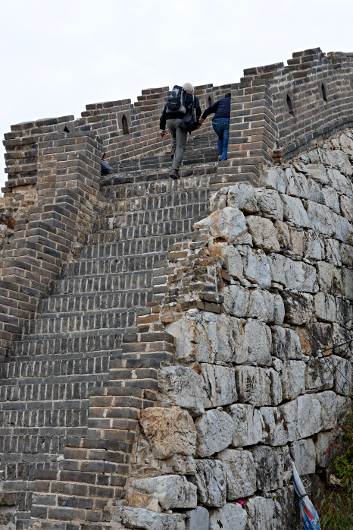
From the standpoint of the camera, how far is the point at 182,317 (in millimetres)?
6504

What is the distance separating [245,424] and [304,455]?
148 centimetres

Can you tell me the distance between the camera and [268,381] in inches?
292

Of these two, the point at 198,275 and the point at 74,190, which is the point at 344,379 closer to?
the point at 198,275

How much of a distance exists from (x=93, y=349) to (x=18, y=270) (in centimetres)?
147

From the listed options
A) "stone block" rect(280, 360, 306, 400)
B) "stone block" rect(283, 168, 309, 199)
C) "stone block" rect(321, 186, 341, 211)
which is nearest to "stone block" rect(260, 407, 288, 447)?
"stone block" rect(280, 360, 306, 400)

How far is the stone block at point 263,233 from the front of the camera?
7.63 metres

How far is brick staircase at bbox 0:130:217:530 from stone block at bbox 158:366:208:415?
0.10 meters

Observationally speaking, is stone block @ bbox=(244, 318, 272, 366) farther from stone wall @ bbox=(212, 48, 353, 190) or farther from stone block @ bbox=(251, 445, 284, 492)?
stone wall @ bbox=(212, 48, 353, 190)

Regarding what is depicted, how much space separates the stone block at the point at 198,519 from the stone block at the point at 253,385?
1.27m

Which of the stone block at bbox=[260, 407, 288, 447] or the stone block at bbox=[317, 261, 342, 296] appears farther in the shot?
the stone block at bbox=[317, 261, 342, 296]

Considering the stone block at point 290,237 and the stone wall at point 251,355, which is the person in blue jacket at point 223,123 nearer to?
the stone wall at point 251,355

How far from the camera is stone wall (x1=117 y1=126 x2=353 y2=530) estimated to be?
5914mm

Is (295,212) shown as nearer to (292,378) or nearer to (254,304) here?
(254,304)

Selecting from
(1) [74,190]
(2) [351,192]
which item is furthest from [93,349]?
(2) [351,192]
